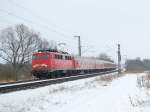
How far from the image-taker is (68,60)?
39.8 meters

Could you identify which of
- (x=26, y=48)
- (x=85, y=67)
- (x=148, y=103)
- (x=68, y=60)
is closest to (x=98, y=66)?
(x=85, y=67)

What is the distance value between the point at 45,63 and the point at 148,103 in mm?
21404

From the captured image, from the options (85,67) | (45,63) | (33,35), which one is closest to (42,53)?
(45,63)

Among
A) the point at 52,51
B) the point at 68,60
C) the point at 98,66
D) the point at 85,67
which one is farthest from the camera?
the point at 98,66

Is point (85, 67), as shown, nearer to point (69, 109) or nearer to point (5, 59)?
point (5, 59)

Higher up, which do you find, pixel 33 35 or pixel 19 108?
pixel 33 35

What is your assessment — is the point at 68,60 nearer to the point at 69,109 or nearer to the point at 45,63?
the point at 45,63

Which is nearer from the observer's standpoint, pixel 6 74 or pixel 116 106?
pixel 116 106

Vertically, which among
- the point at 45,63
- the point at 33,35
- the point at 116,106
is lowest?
the point at 116,106

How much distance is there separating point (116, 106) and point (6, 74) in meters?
22.3

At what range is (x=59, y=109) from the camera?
11375 mm

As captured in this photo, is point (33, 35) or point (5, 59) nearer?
point (5, 59)

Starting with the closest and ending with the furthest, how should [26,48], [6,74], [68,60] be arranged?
1. [6,74]
2. [68,60]
3. [26,48]

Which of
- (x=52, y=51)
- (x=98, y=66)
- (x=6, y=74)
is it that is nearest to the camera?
(x=6, y=74)
